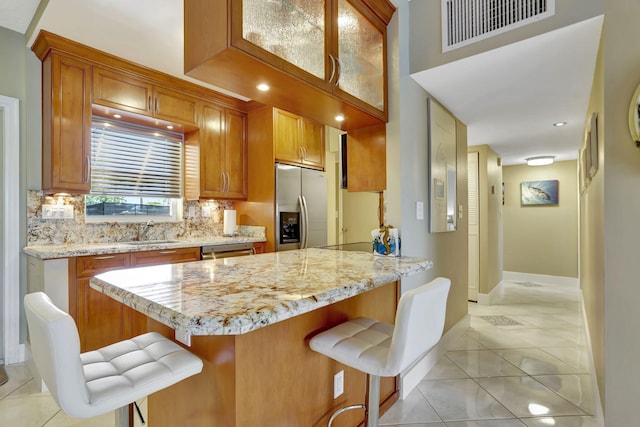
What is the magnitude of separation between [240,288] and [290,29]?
1.18 meters

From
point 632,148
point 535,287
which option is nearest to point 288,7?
point 632,148

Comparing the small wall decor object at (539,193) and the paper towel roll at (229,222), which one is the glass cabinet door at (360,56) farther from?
the small wall decor object at (539,193)

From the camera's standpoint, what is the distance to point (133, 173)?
3275 mm

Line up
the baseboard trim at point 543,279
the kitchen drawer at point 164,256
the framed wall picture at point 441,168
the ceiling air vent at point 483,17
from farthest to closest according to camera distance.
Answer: the baseboard trim at point 543,279 → the kitchen drawer at point 164,256 → the framed wall picture at point 441,168 → the ceiling air vent at point 483,17

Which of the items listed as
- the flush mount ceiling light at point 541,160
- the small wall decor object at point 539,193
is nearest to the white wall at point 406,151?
the flush mount ceiling light at point 541,160

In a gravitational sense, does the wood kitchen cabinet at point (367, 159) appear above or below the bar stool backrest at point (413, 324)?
above

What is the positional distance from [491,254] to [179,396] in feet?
14.7

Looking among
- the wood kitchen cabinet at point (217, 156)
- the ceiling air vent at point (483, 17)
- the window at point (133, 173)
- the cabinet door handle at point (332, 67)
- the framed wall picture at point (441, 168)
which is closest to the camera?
the cabinet door handle at point (332, 67)

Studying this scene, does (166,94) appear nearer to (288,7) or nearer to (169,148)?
(169,148)

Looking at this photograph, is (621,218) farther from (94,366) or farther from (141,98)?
(141,98)

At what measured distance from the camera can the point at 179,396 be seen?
131cm

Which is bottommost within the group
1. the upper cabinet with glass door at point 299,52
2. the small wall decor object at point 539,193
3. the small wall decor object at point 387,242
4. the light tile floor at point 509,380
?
the light tile floor at point 509,380

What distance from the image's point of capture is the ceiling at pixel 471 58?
6.34 feet

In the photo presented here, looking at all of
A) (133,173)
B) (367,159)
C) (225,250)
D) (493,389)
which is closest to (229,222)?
(225,250)
